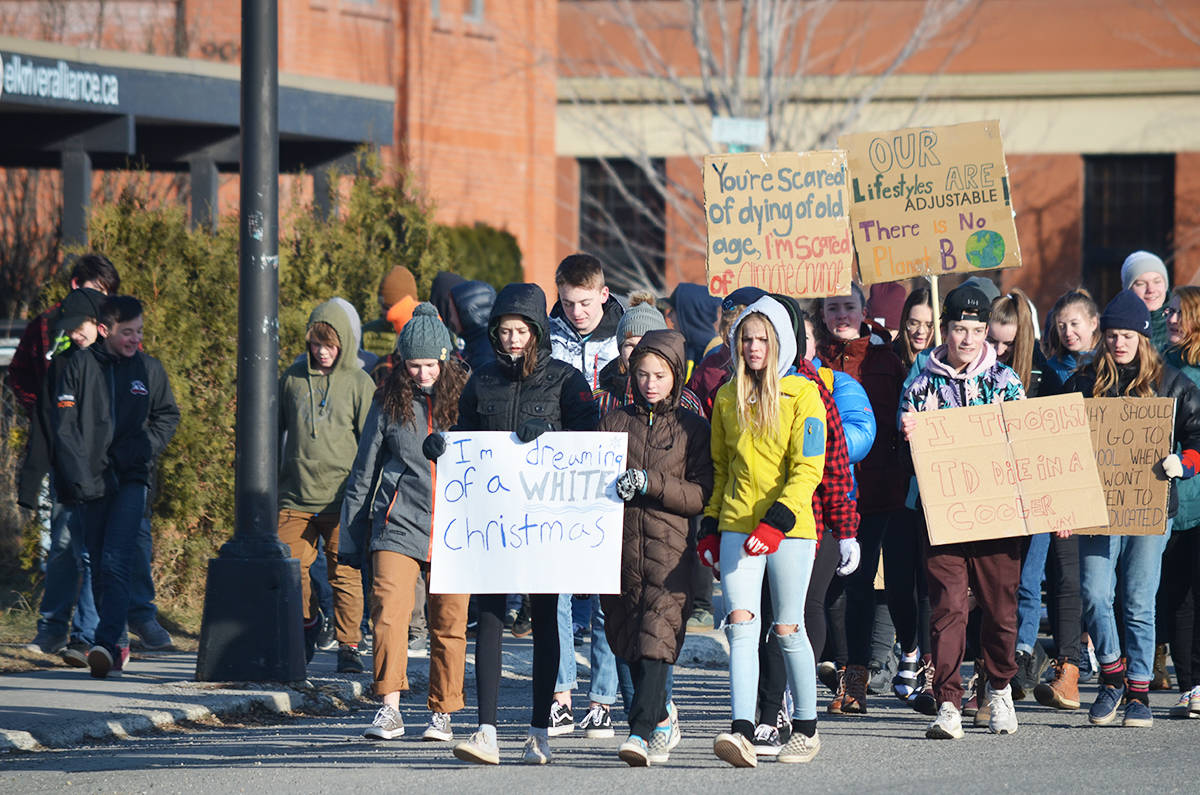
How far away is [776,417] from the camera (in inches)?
279

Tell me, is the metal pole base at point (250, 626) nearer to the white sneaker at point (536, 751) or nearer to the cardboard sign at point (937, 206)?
the white sneaker at point (536, 751)

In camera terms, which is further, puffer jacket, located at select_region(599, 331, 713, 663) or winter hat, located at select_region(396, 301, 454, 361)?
winter hat, located at select_region(396, 301, 454, 361)

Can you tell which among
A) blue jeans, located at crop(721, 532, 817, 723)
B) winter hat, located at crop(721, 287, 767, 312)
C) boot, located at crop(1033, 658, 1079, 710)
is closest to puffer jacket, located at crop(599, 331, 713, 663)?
blue jeans, located at crop(721, 532, 817, 723)

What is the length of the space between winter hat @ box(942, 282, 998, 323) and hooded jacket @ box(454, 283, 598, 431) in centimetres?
178

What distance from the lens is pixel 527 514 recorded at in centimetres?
729

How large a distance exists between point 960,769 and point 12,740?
4.13 meters

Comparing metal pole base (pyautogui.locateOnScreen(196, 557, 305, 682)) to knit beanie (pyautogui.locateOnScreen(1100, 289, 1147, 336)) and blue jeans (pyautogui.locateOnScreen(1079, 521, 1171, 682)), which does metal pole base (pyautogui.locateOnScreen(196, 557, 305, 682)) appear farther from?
knit beanie (pyautogui.locateOnScreen(1100, 289, 1147, 336))

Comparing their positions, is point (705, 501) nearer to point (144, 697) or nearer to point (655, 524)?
point (655, 524)

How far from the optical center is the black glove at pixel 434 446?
285 inches

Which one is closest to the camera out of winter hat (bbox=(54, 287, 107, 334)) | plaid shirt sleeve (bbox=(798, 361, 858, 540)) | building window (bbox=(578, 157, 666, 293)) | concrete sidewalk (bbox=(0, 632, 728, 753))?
plaid shirt sleeve (bbox=(798, 361, 858, 540))

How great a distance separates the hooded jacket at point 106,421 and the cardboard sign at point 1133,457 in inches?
201

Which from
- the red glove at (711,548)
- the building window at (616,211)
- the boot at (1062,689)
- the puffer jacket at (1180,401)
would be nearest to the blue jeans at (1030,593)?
the boot at (1062,689)

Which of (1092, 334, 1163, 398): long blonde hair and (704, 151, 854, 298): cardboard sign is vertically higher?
(704, 151, 854, 298): cardboard sign

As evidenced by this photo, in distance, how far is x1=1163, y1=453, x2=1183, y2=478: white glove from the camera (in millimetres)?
8258
